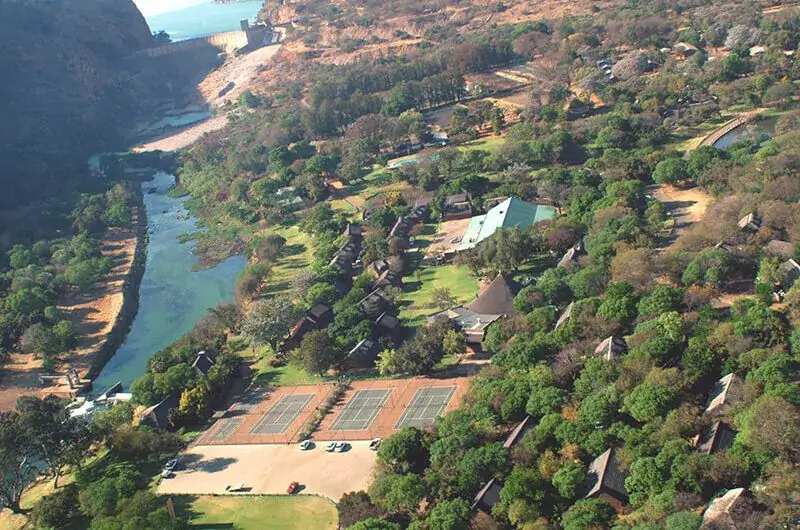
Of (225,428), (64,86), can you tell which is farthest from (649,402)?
(64,86)

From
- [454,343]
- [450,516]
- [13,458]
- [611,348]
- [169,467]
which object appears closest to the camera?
[450,516]

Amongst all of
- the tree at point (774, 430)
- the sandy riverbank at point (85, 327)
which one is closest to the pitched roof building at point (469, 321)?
the tree at point (774, 430)

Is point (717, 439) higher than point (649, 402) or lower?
lower

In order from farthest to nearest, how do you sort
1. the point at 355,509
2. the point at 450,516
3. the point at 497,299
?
the point at 497,299 < the point at 355,509 < the point at 450,516

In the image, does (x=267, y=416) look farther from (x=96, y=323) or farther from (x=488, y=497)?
(x=96, y=323)

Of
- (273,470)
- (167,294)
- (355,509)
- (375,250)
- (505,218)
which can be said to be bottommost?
(273,470)

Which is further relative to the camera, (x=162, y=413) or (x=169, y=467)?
(x=162, y=413)

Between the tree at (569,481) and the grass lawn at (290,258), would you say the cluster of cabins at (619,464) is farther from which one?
the grass lawn at (290,258)
